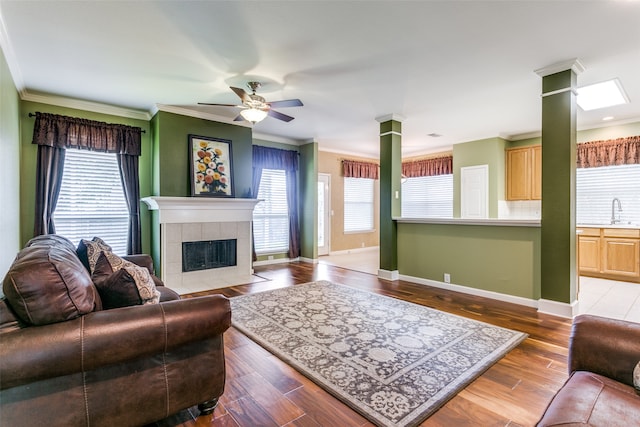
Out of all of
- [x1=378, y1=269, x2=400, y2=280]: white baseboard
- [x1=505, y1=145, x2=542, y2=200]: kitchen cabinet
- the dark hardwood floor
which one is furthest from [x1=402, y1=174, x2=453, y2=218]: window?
the dark hardwood floor

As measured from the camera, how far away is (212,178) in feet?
16.7

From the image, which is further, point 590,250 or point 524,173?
point 524,173

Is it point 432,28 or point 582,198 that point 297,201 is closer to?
point 432,28

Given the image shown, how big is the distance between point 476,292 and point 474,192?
3196 millimetres

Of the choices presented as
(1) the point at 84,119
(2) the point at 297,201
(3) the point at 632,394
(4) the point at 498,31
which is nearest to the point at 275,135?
(2) the point at 297,201

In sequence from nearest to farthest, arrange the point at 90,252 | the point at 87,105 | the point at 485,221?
1. the point at 90,252
2. the point at 485,221
3. the point at 87,105

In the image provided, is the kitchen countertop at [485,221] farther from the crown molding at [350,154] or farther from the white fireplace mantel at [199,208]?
the crown molding at [350,154]

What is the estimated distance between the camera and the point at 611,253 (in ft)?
16.7

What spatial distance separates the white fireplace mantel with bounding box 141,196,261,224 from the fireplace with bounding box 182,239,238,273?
40 centimetres

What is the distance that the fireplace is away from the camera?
4.88m

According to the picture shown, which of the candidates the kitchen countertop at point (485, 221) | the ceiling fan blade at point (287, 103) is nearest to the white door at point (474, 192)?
the kitchen countertop at point (485, 221)

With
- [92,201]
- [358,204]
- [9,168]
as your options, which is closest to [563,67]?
A: [358,204]

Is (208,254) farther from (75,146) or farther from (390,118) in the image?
(390,118)

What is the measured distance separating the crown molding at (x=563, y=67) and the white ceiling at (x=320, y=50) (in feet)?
0.22
